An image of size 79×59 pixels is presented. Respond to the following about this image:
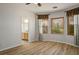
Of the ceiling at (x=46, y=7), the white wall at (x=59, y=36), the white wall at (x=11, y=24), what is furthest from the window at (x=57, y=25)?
the white wall at (x=11, y=24)

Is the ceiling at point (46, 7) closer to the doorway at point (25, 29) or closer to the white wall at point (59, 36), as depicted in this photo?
the white wall at point (59, 36)

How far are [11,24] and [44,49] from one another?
2.83ft

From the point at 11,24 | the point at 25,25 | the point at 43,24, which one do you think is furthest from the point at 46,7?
the point at 11,24

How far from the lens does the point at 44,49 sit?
227 centimetres

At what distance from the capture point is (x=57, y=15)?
2455 mm

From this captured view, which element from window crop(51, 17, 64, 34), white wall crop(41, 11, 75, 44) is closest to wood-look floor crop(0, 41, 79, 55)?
white wall crop(41, 11, 75, 44)

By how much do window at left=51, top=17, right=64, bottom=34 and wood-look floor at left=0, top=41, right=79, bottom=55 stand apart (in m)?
0.27

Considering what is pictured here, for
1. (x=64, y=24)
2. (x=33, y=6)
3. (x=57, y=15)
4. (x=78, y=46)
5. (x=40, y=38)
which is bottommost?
(x=78, y=46)

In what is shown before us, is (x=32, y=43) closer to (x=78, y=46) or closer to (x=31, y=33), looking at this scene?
(x=31, y=33)

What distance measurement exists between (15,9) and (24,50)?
85 cm

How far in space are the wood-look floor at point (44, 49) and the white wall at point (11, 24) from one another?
0.41 feet

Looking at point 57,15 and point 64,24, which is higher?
A: point 57,15

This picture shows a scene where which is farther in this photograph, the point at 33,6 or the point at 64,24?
the point at 64,24
